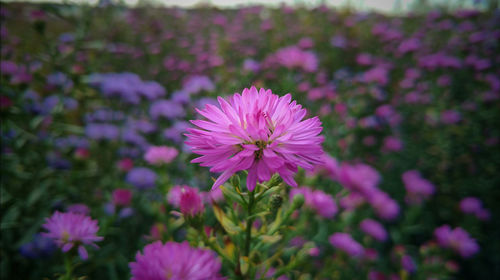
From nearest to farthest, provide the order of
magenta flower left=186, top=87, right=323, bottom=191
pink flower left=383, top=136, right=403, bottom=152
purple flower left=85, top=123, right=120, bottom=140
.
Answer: magenta flower left=186, top=87, right=323, bottom=191 → purple flower left=85, top=123, right=120, bottom=140 → pink flower left=383, top=136, right=403, bottom=152

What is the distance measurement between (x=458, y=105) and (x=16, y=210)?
8.76ft

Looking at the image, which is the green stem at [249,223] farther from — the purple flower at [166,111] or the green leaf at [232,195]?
the purple flower at [166,111]

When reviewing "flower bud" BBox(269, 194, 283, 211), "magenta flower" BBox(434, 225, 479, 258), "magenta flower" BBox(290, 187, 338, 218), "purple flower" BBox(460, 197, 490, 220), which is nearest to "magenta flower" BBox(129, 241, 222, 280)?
"flower bud" BBox(269, 194, 283, 211)

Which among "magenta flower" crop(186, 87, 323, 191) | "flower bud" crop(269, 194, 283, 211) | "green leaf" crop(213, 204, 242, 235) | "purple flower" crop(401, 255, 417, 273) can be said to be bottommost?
"purple flower" crop(401, 255, 417, 273)

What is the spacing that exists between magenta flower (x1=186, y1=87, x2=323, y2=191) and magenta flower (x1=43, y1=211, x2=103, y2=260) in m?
0.32

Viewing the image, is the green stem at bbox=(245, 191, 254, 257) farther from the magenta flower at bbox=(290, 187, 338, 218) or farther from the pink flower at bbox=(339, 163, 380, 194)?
the pink flower at bbox=(339, 163, 380, 194)

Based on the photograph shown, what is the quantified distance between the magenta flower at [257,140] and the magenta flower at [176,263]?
0.49 feet

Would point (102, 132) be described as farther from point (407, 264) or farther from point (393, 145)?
point (393, 145)

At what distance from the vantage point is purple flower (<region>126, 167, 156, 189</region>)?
1.16m

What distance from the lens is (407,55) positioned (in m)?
2.38

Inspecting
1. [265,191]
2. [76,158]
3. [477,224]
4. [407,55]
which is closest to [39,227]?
[76,158]

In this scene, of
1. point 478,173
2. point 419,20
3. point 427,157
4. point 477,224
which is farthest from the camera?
point 419,20

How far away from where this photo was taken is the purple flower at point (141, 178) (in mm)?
1156

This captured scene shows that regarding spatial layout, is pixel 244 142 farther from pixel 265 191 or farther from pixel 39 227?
pixel 39 227
